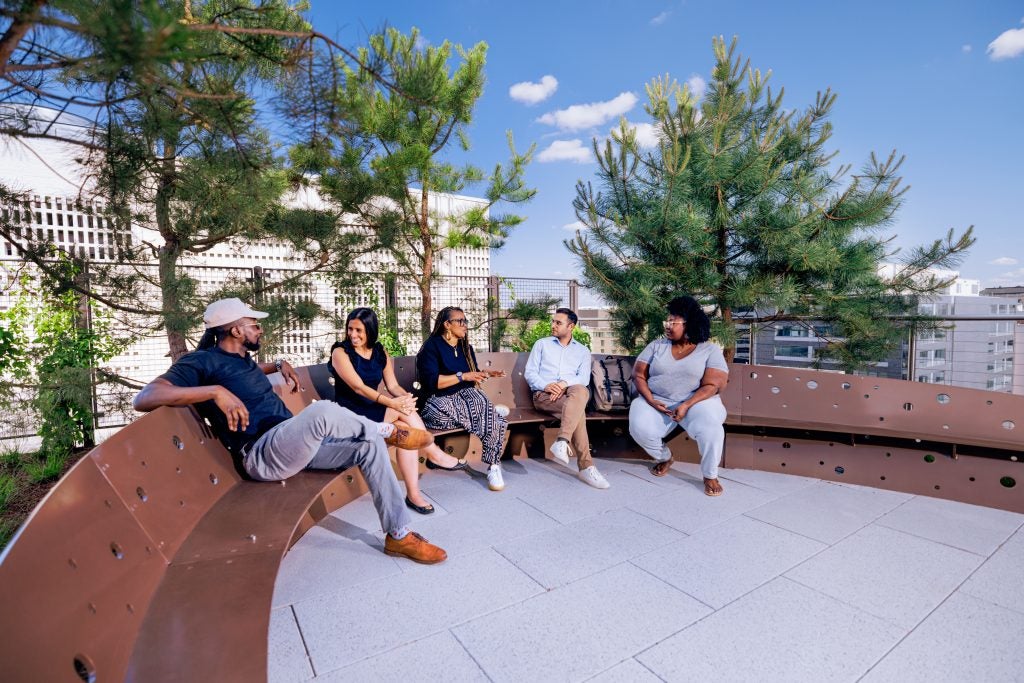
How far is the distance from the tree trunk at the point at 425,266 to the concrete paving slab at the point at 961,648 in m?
5.80

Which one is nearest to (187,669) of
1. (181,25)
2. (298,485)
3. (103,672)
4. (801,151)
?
(103,672)

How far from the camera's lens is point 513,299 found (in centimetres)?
826

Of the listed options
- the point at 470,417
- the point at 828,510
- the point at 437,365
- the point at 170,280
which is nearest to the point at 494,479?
the point at 470,417

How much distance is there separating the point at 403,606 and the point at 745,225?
3892 millimetres

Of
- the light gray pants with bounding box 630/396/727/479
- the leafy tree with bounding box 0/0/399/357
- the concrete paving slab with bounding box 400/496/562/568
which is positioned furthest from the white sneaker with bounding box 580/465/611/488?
the leafy tree with bounding box 0/0/399/357

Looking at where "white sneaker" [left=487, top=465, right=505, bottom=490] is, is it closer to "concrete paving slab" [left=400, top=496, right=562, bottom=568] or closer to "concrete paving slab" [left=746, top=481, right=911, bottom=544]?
"concrete paving slab" [left=400, top=496, right=562, bottom=568]

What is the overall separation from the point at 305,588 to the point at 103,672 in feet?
4.04

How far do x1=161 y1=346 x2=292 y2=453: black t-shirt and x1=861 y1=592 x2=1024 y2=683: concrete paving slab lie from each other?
2.44m

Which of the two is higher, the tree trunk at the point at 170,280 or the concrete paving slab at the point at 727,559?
the tree trunk at the point at 170,280

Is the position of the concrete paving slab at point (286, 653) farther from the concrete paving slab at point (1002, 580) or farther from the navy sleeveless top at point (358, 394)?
the concrete paving slab at point (1002, 580)

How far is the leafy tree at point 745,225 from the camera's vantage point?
4.08 metres

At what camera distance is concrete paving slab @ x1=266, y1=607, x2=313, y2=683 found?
1.60 m

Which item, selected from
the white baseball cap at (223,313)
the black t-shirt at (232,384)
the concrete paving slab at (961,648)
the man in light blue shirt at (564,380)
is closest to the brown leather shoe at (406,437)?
the black t-shirt at (232,384)

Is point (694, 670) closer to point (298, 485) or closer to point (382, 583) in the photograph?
point (382, 583)
